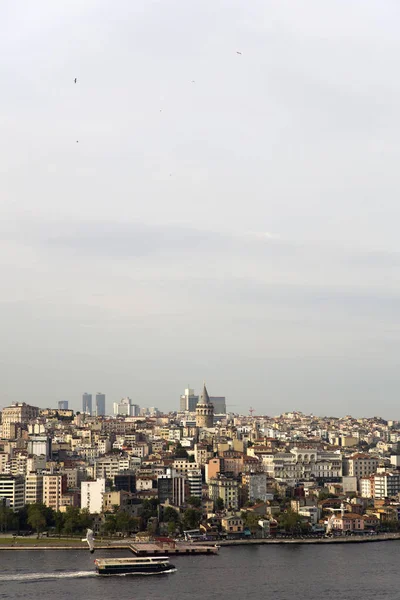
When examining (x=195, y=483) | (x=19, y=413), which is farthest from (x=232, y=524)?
(x=19, y=413)

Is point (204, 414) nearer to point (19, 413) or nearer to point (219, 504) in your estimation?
point (19, 413)

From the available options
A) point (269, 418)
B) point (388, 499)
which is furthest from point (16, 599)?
point (269, 418)

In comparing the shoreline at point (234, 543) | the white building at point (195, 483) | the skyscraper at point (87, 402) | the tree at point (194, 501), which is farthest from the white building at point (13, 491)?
the skyscraper at point (87, 402)

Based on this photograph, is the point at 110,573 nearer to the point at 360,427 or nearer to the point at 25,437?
the point at 25,437

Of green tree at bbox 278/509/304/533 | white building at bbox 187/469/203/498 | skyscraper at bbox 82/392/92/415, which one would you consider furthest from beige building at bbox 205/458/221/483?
skyscraper at bbox 82/392/92/415

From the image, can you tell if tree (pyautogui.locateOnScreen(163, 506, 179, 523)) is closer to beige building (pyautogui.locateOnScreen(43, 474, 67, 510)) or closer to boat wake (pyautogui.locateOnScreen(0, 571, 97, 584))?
beige building (pyautogui.locateOnScreen(43, 474, 67, 510))

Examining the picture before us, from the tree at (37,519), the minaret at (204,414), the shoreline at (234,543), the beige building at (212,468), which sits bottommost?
the shoreline at (234,543)

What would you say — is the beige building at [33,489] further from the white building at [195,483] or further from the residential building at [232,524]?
the residential building at [232,524]

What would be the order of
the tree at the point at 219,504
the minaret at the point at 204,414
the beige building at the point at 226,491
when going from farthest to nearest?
the minaret at the point at 204,414
the beige building at the point at 226,491
the tree at the point at 219,504
